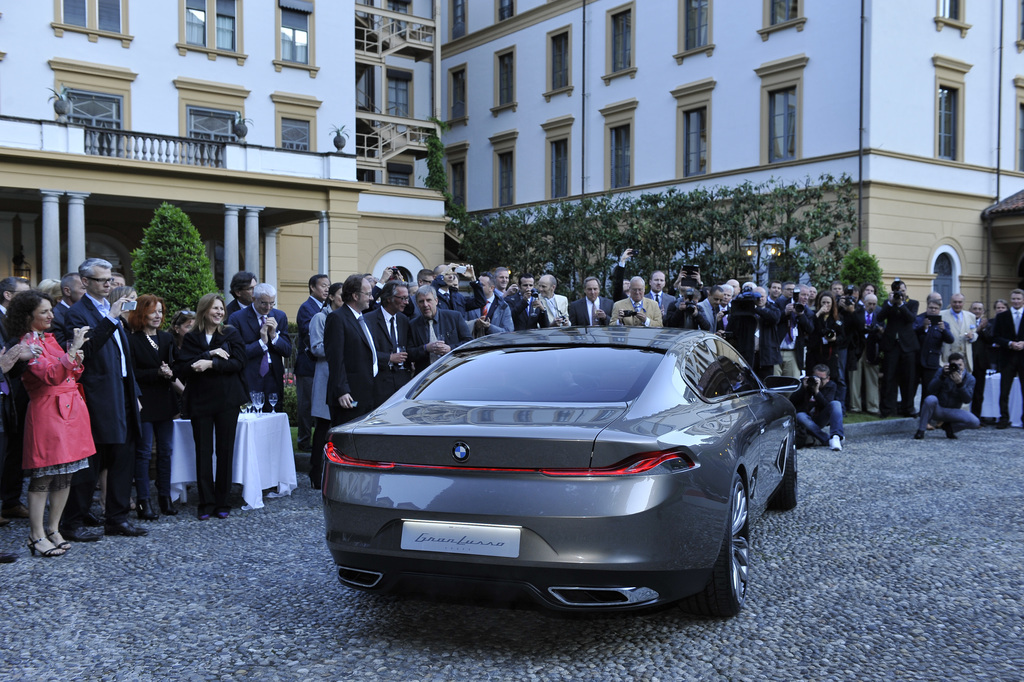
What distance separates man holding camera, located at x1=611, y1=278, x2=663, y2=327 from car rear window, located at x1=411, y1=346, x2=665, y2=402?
5.62 m

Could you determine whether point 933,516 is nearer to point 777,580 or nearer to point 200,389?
point 777,580

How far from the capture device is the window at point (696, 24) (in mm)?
26156

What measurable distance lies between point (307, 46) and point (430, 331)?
2232 centimetres

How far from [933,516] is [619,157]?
23512mm

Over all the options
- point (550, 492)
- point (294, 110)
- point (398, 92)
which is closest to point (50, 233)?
point (294, 110)

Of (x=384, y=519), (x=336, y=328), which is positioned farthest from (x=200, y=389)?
(x=384, y=519)

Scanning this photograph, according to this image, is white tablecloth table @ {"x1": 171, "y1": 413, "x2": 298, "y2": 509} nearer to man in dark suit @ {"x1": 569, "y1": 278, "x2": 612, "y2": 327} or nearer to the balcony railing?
man in dark suit @ {"x1": 569, "y1": 278, "x2": 612, "y2": 327}

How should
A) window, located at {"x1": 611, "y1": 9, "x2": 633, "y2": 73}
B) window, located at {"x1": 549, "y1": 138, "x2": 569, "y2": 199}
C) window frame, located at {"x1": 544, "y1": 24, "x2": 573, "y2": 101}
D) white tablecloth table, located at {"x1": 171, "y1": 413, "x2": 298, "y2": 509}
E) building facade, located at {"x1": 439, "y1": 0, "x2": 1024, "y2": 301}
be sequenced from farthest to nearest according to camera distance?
1. window, located at {"x1": 549, "y1": 138, "x2": 569, "y2": 199}
2. window frame, located at {"x1": 544, "y1": 24, "x2": 573, "y2": 101}
3. window, located at {"x1": 611, "y1": 9, "x2": 633, "y2": 73}
4. building facade, located at {"x1": 439, "y1": 0, "x2": 1024, "y2": 301}
5. white tablecloth table, located at {"x1": 171, "y1": 413, "x2": 298, "y2": 509}

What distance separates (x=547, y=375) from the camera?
187 inches

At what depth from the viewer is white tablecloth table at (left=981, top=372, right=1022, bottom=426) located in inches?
522

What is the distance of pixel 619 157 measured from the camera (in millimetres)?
29297

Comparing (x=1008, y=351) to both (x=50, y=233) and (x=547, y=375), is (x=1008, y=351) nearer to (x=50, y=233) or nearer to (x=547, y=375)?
(x=547, y=375)

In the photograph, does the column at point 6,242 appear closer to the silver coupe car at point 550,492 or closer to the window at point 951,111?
the silver coupe car at point 550,492

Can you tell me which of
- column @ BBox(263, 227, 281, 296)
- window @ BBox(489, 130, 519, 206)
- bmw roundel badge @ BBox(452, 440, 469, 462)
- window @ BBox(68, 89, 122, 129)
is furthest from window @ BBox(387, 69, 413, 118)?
bmw roundel badge @ BBox(452, 440, 469, 462)
